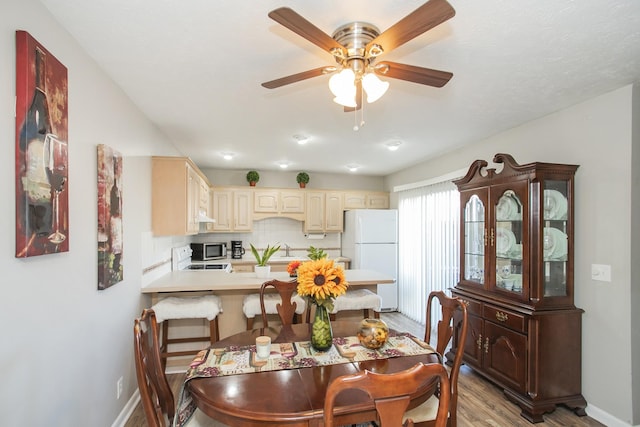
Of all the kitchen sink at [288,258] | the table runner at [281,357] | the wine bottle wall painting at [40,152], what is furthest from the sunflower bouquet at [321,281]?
the kitchen sink at [288,258]

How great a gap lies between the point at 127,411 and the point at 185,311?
2.56 feet

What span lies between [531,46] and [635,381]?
7.61 feet

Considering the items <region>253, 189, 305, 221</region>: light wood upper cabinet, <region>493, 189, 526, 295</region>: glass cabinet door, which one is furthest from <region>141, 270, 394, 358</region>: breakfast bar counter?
<region>253, 189, 305, 221</region>: light wood upper cabinet

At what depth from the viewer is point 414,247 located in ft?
16.8

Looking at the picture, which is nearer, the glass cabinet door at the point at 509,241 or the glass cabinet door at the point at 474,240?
the glass cabinet door at the point at 509,241

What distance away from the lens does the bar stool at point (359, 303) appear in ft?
9.78

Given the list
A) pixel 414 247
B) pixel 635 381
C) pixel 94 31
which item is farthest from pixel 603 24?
pixel 414 247

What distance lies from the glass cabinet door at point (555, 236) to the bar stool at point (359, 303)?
1.39 m

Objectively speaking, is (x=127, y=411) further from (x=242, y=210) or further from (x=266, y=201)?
(x=266, y=201)

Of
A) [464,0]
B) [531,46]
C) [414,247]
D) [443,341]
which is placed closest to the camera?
[464,0]

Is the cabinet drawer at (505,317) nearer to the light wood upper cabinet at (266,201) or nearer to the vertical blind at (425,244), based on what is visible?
the vertical blind at (425,244)

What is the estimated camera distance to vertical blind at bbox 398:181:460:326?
4.27 metres

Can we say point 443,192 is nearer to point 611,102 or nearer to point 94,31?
point 611,102

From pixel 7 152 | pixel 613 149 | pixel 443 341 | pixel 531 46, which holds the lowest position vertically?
pixel 443 341
